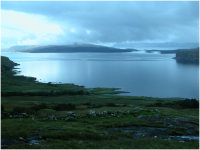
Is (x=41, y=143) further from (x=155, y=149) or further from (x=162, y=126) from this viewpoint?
(x=162, y=126)

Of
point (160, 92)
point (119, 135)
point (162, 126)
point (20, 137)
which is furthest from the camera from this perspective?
point (160, 92)

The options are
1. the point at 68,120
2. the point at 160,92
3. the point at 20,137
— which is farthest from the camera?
the point at 160,92

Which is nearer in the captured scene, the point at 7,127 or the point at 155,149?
the point at 155,149

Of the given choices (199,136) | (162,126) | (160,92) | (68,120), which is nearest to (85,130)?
(68,120)

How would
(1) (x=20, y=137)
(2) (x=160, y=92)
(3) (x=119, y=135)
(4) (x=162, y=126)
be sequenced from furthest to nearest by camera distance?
(2) (x=160, y=92), (4) (x=162, y=126), (3) (x=119, y=135), (1) (x=20, y=137)

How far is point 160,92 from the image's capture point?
250 ft

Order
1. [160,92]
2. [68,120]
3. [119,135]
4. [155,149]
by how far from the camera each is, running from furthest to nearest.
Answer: [160,92] < [68,120] < [119,135] < [155,149]

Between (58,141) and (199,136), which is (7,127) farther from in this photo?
(199,136)

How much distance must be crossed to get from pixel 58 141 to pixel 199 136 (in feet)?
35.4

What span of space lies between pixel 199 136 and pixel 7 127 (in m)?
14.9

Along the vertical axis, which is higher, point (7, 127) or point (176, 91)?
point (7, 127)

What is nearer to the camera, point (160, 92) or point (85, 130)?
point (85, 130)

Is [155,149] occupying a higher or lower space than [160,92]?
higher

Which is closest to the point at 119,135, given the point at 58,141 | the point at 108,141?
the point at 108,141
